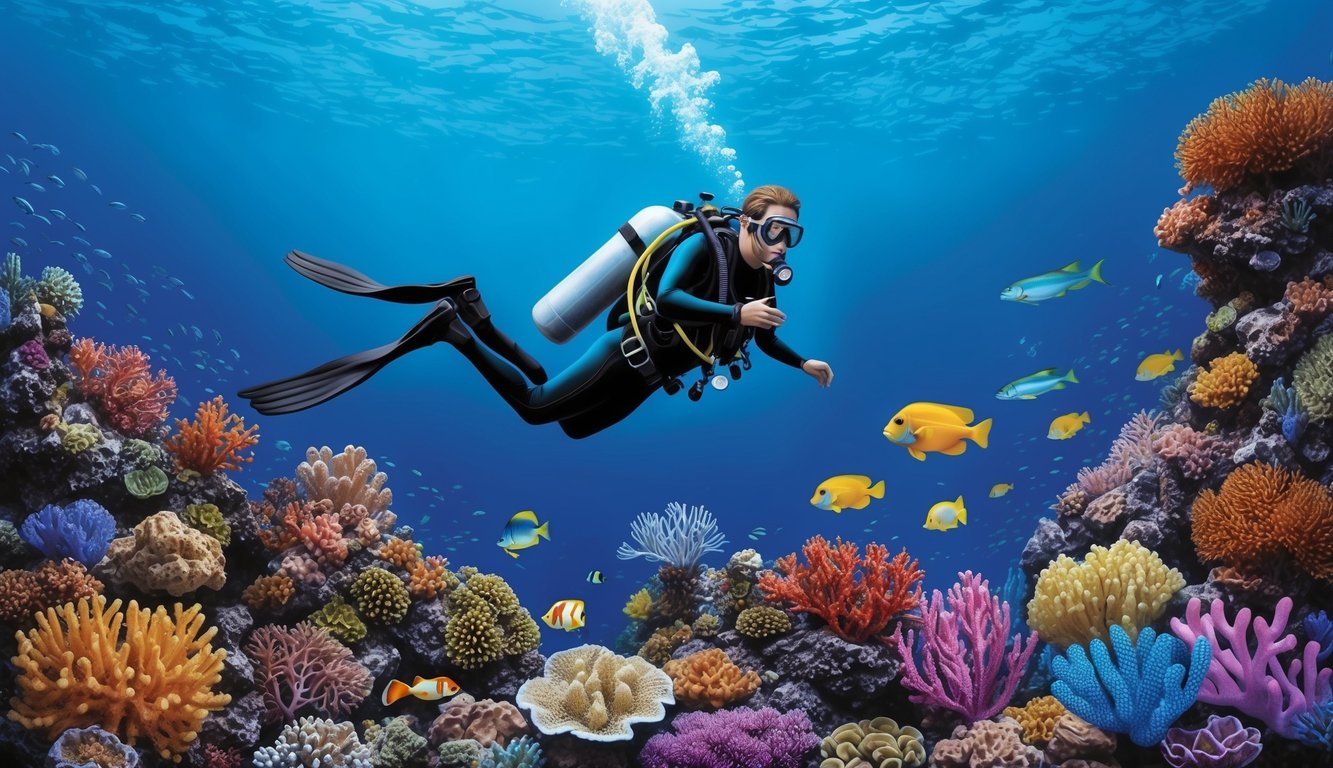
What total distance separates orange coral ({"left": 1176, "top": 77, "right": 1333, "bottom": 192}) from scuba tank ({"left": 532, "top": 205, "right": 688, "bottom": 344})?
5.48 metres

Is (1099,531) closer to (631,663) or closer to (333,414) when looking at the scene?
(631,663)

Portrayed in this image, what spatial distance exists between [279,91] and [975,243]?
87.9 feet

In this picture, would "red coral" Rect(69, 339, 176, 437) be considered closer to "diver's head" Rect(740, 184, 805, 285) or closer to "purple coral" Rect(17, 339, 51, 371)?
"purple coral" Rect(17, 339, 51, 371)

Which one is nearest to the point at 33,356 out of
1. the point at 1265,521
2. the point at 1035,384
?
the point at 1035,384

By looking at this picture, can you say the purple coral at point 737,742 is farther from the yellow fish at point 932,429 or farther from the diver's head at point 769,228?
the diver's head at point 769,228

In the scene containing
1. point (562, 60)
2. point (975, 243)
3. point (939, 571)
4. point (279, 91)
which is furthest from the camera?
point (939, 571)

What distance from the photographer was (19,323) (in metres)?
5.67

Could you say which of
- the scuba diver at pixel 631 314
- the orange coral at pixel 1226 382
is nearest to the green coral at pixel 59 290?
the scuba diver at pixel 631 314

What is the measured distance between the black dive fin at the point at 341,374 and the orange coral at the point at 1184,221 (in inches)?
247

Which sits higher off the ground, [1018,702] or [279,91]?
[279,91]

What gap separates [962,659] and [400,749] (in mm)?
4140

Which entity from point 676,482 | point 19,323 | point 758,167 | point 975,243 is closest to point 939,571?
point 676,482

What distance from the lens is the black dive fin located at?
118 inches

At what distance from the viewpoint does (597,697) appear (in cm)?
530
